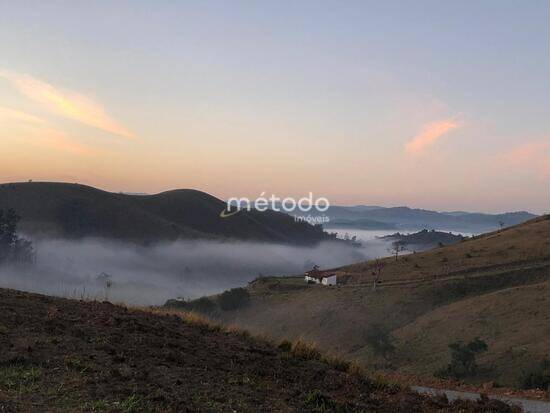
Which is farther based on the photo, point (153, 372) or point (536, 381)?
point (536, 381)

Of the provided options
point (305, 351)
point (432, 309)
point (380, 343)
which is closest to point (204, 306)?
point (432, 309)

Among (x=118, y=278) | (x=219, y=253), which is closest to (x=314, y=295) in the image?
(x=118, y=278)

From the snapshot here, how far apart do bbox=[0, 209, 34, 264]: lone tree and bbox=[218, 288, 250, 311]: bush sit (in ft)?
273

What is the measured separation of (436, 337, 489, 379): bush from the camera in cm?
3111

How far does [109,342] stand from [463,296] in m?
54.3

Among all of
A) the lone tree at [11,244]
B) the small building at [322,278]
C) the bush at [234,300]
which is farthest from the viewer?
the lone tree at [11,244]

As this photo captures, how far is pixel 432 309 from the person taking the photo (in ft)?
180

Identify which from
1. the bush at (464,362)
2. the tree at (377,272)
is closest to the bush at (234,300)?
the tree at (377,272)

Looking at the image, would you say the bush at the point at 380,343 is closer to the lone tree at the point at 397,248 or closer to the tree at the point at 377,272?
the tree at the point at 377,272

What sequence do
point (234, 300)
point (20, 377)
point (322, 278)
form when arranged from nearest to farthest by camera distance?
point (20, 377)
point (234, 300)
point (322, 278)

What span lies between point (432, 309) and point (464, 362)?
22.9m

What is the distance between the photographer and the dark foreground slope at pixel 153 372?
6656 millimetres

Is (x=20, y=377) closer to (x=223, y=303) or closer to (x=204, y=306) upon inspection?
(x=223, y=303)

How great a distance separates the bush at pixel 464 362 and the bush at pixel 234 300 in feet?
130
